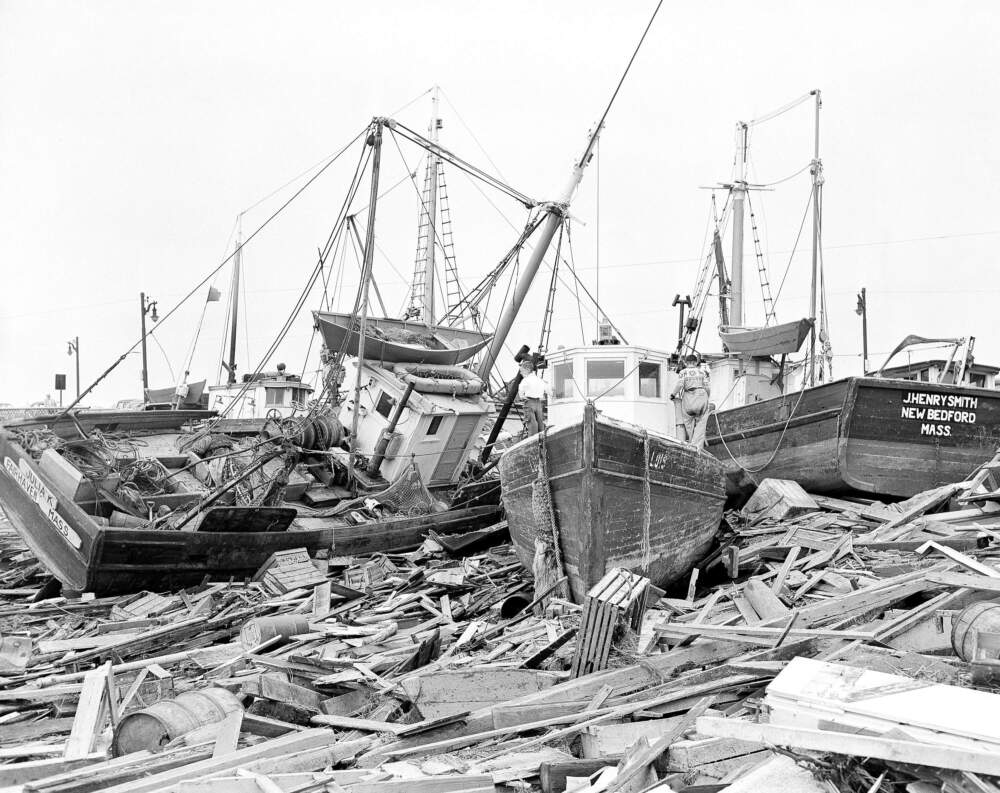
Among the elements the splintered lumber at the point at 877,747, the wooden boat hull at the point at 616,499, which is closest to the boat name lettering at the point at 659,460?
the wooden boat hull at the point at 616,499

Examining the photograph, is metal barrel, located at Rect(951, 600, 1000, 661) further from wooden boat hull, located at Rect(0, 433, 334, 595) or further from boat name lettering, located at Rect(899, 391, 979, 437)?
wooden boat hull, located at Rect(0, 433, 334, 595)

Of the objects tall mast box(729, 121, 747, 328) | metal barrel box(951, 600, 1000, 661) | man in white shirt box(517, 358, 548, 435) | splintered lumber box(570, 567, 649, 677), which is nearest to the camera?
metal barrel box(951, 600, 1000, 661)

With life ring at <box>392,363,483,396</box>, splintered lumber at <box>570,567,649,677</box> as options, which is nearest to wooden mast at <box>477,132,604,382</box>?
life ring at <box>392,363,483,396</box>

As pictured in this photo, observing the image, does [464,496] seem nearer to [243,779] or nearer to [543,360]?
[543,360]

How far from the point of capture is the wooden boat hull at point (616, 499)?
941cm

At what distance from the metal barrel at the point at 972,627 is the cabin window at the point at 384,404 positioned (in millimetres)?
12051

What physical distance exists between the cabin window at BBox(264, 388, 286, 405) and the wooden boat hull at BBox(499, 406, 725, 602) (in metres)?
18.0

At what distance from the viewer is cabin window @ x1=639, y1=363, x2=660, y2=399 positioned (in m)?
13.5

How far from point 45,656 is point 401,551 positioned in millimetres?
6270

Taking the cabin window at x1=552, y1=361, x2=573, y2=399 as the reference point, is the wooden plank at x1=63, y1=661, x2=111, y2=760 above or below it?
below

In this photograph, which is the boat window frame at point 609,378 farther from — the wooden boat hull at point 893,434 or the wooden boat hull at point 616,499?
the wooden boat hull at point 893,434

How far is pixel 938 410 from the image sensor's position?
13.4 metres

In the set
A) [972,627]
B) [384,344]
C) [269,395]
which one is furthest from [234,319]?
[972,627]

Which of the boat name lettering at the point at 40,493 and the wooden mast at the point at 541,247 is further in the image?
the wooden mast at the point at 541,247
